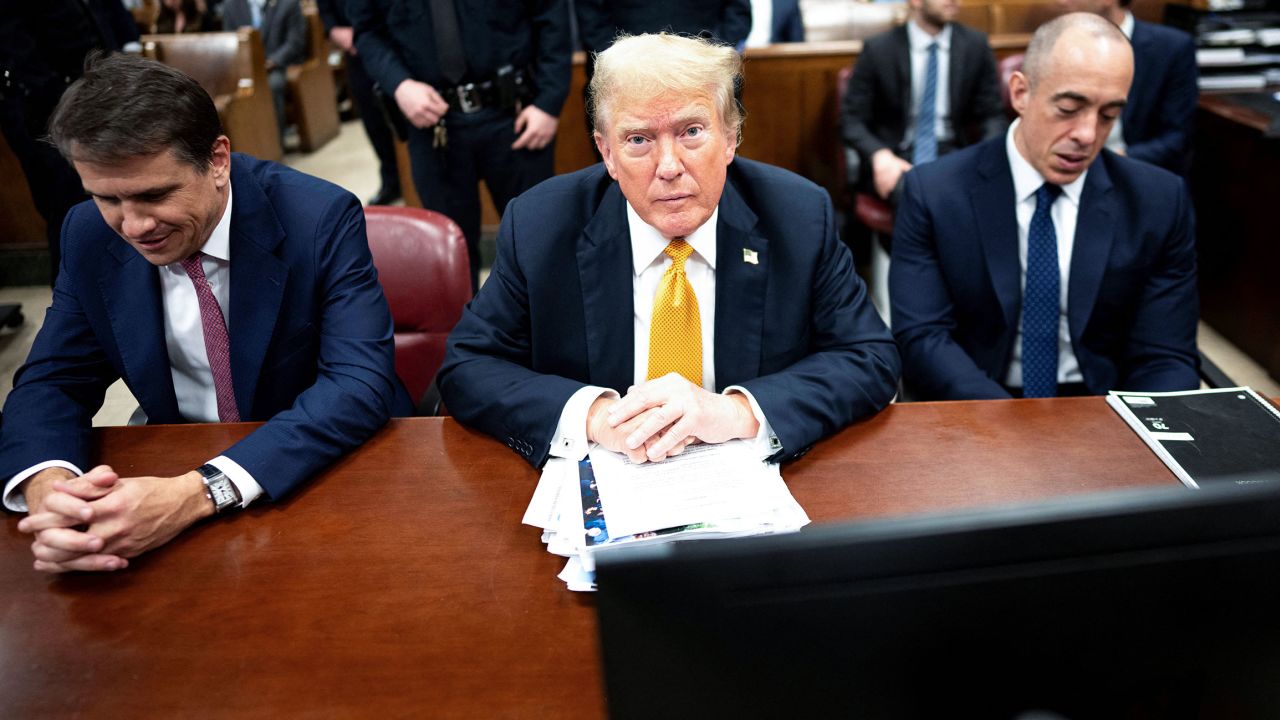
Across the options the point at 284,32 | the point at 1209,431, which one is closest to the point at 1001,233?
the point at 1209,431

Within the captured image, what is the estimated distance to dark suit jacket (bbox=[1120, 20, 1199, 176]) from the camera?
3381 millimetres

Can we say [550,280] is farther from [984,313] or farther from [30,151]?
[30,151]

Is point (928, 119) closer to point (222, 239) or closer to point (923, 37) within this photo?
point (923, 37)

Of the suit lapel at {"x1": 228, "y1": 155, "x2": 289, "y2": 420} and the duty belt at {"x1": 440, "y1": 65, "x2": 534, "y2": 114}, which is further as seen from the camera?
the duty belt at {"x1": 440, "y1": 65, "x2": 534, "y2": 114}

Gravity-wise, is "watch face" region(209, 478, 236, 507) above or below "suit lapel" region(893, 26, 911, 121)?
below

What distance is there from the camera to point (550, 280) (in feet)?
5.73

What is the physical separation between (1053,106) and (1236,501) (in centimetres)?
165

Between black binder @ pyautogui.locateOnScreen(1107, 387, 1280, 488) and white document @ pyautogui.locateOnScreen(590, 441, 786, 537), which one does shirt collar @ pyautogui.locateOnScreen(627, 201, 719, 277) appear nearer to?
white document @ pyautogui.locateOnScreen(590, 441, 786, 537)

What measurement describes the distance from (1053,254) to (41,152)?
368cm

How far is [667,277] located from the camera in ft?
5.69

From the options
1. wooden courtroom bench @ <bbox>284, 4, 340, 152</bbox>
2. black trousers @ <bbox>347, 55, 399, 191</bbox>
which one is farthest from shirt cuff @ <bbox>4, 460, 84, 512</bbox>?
wooden courtroom bench @ <bbox>284, 4, 340, 152</bbox>

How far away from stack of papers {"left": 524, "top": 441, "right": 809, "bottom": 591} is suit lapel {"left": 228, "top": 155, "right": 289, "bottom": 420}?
664 millimetres

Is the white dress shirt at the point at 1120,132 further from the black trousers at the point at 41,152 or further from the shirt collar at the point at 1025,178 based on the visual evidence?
the black trousers at the point at 41,152

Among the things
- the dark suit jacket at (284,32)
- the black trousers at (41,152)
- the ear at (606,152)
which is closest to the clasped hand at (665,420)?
the ear at (606,152)
